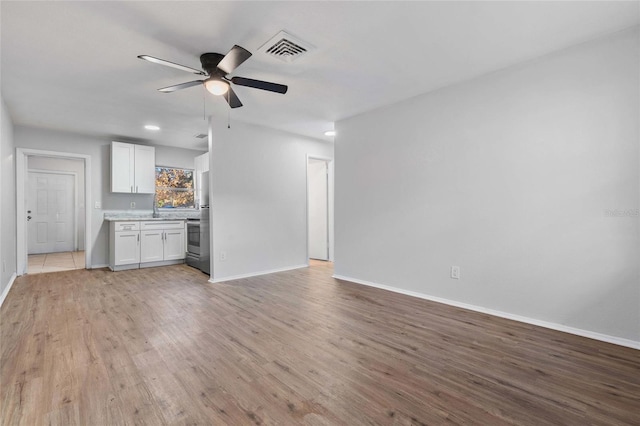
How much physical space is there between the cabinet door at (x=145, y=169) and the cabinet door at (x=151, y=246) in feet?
2.89

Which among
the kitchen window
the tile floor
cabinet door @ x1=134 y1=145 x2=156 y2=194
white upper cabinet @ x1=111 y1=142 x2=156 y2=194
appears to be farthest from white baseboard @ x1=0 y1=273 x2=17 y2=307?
the kitchen window

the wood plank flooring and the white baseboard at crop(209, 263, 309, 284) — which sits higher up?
the white baseboard at crop(209, 263, 309, 284)

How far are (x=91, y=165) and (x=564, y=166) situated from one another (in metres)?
6.74

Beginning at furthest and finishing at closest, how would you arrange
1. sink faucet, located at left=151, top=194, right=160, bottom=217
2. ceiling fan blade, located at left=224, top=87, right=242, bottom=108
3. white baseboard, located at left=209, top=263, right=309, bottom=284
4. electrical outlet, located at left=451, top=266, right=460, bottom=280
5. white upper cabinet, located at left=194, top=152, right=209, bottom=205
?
sink faucet, located at left=151, top=194, right=160, bottom=217 → white upper cabinet, located at left=194, top=152, right=209, bottom=205 → white baseboard, located at left=209, top=263, right=309, bottom=284 → electrical outlet, located at left=451, top=266, right=460, bottom=280 → ceiling fan blade, located at left=224, top=87, right=242, bottom=108

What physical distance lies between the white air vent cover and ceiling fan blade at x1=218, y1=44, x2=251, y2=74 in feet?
1.02

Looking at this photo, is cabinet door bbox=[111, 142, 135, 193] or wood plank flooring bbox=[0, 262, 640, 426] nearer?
wood plank flooring bbox=[0, 262, 640, 426]

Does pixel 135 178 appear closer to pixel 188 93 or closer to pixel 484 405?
pixel 188 93

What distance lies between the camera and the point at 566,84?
8.03 feet

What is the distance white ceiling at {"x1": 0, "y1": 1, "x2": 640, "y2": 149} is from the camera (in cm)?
194

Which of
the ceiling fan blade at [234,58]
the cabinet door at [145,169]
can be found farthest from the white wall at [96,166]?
the ceiling fan blade at [234,58]

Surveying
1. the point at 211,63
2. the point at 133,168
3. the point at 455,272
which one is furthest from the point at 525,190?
the point at 133,168

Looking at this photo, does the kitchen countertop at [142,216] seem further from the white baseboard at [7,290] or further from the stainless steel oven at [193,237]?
the white baseboard at [7,290]

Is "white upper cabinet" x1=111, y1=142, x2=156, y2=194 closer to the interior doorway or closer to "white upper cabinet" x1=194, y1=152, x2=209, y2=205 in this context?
"white upper cabinet" x1=194, y1=152, x2=209, y2=205

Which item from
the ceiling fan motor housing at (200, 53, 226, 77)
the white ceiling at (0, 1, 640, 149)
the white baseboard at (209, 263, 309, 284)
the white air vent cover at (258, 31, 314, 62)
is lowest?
the white baseboard at (209, 263, 309, 284)
